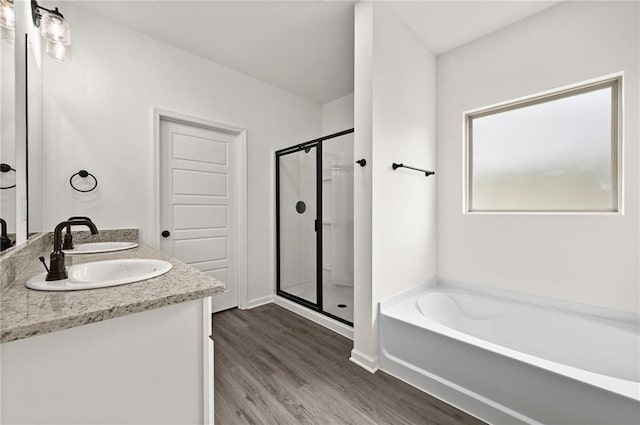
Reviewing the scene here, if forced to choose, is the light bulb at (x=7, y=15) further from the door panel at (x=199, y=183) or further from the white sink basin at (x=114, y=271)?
the door panel at (x=199, y=183)

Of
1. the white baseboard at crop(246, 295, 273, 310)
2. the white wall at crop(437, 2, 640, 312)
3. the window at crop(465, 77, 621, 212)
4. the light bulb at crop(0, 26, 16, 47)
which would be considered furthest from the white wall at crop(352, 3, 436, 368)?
the light bulb at crop(0, 26, 16, 47)

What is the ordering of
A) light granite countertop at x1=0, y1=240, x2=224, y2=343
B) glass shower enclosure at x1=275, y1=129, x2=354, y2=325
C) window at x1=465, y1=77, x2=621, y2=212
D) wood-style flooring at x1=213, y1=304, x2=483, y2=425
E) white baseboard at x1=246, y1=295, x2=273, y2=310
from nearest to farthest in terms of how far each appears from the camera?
light granite countertop at x1=0, y1=240, x2=224, y2=343 < wood-style flooring at x1=213, y1=304, x2=483, y2=425 < window at x1=465, y1=77, x2=621, y2=212 < glass shower enclosure at x1=275, y1=129, x2=354, y2=325 < white baseboard at x1=246, y1=295, x2=273, y2=310

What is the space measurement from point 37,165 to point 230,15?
1731mm

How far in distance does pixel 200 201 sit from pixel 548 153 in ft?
10.0

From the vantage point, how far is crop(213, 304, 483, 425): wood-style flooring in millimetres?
1409

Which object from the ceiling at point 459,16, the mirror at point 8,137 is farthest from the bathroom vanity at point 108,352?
the ceiling at point 459,16

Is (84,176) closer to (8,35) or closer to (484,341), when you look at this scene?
(8,35)

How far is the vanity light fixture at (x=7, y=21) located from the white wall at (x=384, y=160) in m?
1.71

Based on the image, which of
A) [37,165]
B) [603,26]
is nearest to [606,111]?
[603,26]

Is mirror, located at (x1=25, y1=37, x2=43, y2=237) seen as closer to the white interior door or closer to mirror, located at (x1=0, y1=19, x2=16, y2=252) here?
mirror, located at (x1=0, y1=19, x2=16, y2=252)

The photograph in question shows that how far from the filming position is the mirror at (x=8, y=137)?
0.98 metres

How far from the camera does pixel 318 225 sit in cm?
273

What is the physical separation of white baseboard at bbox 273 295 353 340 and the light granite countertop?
1644 mm

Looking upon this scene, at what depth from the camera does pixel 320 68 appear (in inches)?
111
